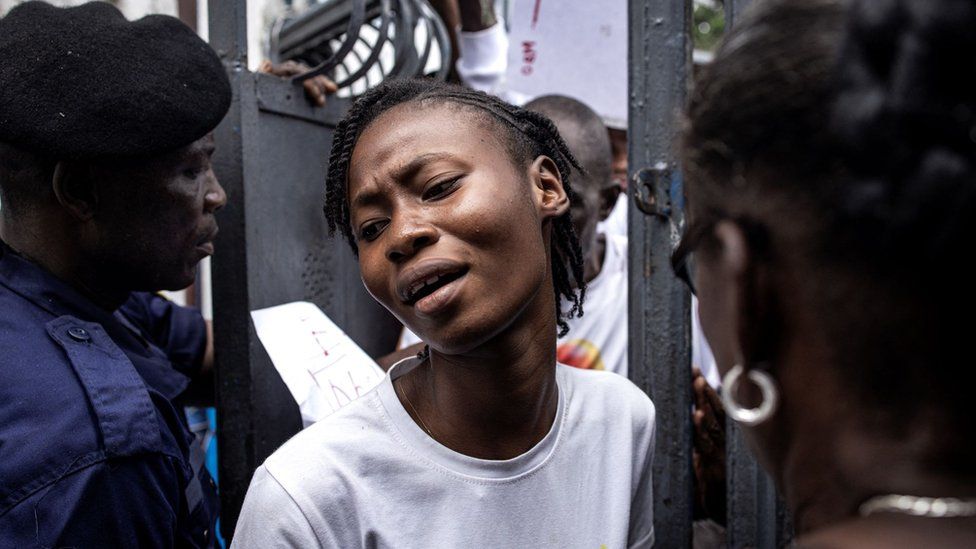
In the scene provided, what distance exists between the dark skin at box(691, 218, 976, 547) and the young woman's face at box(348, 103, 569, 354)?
0.58 meters

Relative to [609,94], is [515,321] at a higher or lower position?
lower

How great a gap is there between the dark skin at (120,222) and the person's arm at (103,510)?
20.6 inches

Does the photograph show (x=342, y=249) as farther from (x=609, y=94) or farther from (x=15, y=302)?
(x=609, y=94)

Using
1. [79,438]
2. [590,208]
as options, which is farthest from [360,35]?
[79,438]

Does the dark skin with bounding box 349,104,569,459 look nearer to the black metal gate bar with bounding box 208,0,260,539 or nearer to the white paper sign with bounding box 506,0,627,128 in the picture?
the black metal gate bar with bounding box 208,0,260,539

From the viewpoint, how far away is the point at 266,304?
2.10 m

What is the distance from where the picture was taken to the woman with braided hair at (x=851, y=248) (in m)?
0.71

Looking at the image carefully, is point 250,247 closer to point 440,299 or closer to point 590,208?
point 440,299

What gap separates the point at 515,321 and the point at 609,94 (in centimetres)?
188

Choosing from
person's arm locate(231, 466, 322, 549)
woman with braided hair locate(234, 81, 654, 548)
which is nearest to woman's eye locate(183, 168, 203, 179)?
woman with braided hair locate(234, 81, 654, 548)

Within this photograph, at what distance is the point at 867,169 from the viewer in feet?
2.42

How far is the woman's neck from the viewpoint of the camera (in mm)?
1528

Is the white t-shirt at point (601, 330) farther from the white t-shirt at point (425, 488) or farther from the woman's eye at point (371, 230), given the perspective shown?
the woman's eye at point (371, 230)

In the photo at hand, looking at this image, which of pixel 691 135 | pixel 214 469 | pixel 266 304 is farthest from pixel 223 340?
pixel 691 135
